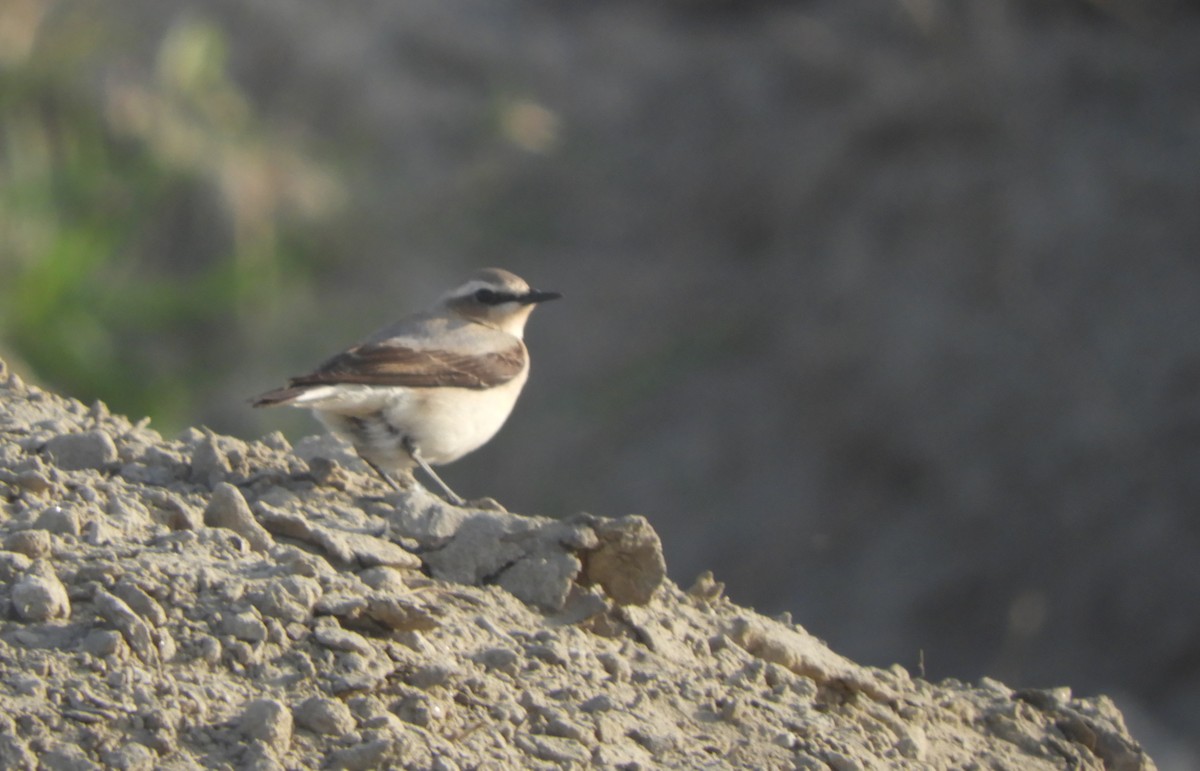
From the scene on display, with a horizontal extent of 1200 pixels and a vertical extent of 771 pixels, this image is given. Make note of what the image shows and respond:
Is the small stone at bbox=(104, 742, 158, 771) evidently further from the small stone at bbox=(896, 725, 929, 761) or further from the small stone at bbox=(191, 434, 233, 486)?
the small stone at bbox=(896, 725, 929, 761)

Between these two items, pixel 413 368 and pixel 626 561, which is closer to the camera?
pixel 626 561

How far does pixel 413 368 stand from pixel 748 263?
8904mm

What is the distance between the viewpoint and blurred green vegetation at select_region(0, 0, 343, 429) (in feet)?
42.2

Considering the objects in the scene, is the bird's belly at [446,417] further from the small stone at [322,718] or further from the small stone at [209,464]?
the small stone at [322,718]

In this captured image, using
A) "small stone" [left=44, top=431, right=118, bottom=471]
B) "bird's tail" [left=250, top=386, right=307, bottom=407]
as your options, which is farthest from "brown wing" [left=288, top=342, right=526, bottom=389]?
"small stone" [left=44, top=431, right=118, bottom=471]

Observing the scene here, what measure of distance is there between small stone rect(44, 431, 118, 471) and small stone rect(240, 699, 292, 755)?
4.95 ft

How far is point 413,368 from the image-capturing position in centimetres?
693

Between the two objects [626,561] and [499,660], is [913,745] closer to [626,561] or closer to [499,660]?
[626,561]

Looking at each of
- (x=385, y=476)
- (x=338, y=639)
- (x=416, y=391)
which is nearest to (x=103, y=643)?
(x=338, y=639)

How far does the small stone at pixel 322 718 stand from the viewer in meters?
4.16

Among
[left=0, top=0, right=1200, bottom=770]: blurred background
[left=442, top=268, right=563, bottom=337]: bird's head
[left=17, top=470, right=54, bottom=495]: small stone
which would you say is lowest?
[left=17, top=470, right=54, bottom=495]: small stone

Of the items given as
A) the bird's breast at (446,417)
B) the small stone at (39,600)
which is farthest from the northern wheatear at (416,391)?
the small stone at (39,600)

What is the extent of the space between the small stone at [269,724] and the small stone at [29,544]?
31.3 inches

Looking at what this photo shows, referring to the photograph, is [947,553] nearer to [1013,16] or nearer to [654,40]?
[1013,16]
